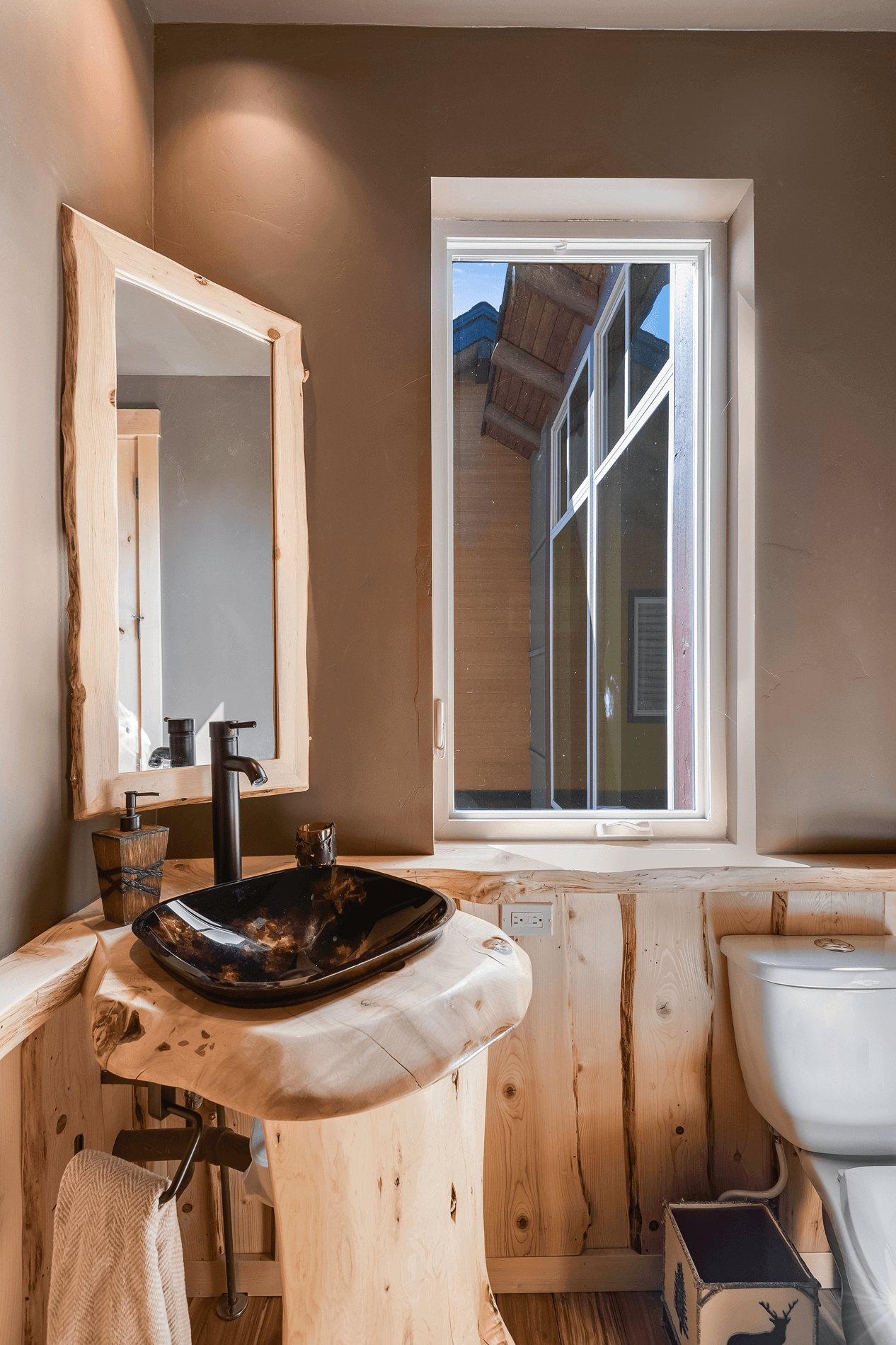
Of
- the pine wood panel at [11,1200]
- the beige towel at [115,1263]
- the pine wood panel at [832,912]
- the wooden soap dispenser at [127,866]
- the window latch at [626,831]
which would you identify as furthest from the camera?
the window latch at [626,831]

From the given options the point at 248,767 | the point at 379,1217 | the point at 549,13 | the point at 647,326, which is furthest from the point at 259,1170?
the point at 549,13

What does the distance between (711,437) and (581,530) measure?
1.15 ft

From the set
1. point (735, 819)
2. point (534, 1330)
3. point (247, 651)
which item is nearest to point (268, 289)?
point (247, 651)

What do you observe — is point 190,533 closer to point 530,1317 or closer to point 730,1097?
point 730,1097

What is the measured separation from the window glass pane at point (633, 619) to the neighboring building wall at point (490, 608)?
184 mm

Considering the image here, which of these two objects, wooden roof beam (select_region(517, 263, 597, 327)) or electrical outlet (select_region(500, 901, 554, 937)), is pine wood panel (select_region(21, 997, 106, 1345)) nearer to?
electrical outlet (select_region(500, 901, 554, 937))

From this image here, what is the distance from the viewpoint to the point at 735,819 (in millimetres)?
1527

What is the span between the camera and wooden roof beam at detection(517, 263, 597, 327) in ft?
5.34

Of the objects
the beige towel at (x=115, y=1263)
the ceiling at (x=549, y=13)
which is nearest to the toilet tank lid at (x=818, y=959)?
the beige towel at (x=115, y=1263)

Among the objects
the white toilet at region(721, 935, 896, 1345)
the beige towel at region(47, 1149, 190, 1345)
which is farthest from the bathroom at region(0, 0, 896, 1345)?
the beige towel at region(47, 1149, 190, 1345)

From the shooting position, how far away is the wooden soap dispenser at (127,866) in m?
1.06

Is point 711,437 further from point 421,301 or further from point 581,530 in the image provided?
point 421,301

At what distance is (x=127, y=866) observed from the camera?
1.07m

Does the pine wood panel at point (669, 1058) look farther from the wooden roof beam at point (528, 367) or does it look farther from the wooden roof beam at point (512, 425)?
the wooden roof beam at point (528, 367)
